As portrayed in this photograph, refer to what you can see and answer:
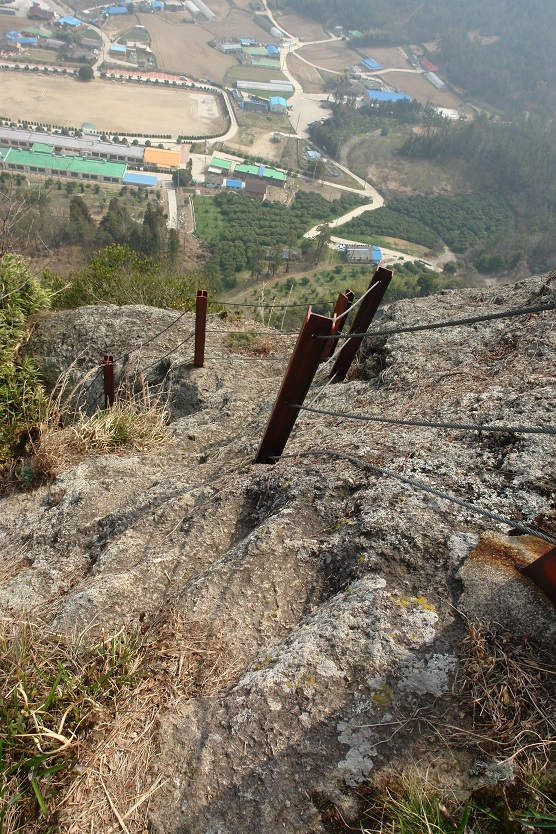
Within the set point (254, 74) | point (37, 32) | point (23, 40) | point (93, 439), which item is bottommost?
point (23, 40)

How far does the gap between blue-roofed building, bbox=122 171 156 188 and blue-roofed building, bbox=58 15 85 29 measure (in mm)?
61659

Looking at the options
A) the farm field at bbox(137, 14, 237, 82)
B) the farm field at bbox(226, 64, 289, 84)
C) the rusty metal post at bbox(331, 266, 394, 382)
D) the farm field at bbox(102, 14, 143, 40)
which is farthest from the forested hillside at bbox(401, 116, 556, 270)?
the rusty metal post at bbox(331, 266, 394, 382)

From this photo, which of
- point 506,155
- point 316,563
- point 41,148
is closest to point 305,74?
point 506,155

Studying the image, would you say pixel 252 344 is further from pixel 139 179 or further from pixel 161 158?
pixel 161 158

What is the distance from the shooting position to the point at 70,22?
99.4m

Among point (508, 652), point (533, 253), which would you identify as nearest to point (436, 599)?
point (508, 652)

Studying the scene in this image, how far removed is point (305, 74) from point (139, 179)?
6346cm

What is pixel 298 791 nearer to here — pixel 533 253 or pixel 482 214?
pixel 533 253

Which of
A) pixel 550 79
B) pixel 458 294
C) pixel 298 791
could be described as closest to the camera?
pixel 298 791

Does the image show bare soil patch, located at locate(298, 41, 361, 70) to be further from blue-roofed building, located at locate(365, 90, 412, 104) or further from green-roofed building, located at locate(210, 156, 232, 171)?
green-roofed building, located at locate(210, 156, 232, 171)

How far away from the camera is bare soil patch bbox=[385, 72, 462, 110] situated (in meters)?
106

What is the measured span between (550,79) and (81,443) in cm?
14477

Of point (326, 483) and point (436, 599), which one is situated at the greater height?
point (436, 599)

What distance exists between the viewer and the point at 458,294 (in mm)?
8242
